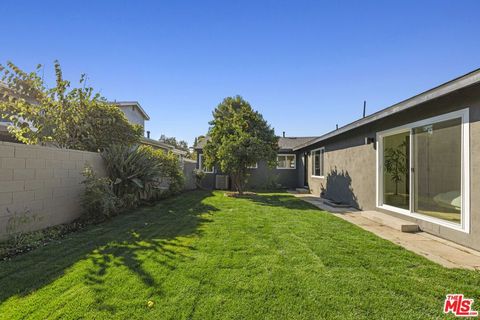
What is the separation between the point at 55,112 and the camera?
6.91 metres

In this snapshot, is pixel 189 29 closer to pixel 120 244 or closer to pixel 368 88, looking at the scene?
pixel 120 244

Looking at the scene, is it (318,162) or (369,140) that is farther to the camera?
(318,162)

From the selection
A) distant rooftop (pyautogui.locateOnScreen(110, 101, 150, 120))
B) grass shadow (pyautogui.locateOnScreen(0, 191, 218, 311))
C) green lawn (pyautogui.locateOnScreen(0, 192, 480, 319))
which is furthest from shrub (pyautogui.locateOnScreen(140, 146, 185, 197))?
distant rooftop (pyautogui.locateOnScreen(110, 101, 150, 120))

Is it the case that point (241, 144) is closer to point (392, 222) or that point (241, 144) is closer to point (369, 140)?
point (369, 140)

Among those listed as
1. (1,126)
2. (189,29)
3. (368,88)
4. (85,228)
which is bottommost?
(85,228)

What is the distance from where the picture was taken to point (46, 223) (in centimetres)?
497

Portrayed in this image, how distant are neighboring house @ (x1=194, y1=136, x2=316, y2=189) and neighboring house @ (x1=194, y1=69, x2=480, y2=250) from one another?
22.6ft

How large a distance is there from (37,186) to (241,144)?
24.2 feet

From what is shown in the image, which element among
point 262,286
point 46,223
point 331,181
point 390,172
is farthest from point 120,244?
point 331,181

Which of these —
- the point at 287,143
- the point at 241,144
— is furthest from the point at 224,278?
the point at 287,143

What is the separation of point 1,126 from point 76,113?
3.28 m

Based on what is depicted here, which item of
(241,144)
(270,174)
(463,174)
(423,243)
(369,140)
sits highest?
(241,144)

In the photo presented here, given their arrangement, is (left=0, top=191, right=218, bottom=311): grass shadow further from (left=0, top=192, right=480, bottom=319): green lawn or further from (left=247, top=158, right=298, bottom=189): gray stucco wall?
(left=247, top=158, right=298, bottom=189): gray stucco wall

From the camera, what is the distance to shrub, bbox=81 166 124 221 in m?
5.70
